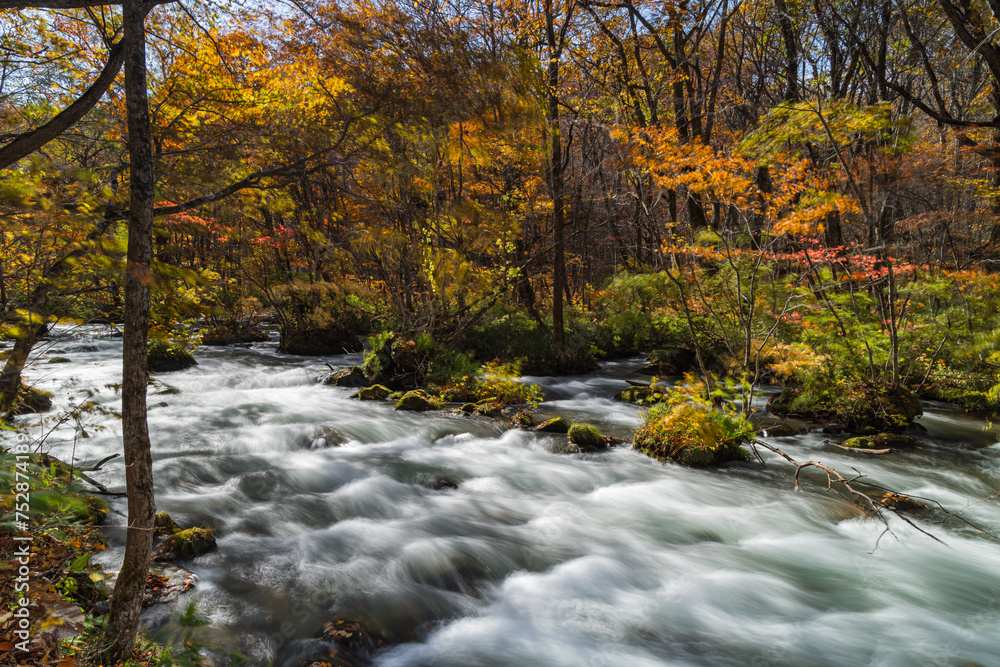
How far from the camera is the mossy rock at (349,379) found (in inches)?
429

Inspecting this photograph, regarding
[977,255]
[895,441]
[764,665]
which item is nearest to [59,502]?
[764,665]

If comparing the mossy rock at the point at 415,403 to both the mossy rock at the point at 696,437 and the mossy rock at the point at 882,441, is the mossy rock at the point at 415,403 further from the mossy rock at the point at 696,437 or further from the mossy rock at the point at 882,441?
the mossy rock at the point at 882,441

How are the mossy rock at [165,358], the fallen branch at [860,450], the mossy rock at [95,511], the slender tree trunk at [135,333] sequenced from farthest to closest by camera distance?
the mossy rock at [165,358]
the fallen branch at [860,450]
the mossy rock at [95,511]
the slender tree trunk at [135,333]

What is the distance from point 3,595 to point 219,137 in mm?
3366

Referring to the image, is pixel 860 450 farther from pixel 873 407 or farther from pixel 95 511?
pixel 95 511

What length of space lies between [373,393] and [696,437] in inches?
242

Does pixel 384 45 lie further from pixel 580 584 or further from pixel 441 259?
pixel 580 584

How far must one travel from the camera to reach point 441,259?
10.5 metres

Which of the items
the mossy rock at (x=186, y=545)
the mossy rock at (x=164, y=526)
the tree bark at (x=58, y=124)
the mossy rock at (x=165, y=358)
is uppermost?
the tree bark at (x=58, y=124)

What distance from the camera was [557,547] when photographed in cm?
509

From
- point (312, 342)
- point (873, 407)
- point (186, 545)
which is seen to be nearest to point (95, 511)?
point (186, 545)

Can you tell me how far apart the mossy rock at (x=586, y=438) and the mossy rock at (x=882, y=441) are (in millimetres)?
3579

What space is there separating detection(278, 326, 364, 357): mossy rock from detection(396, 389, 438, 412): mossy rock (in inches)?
210

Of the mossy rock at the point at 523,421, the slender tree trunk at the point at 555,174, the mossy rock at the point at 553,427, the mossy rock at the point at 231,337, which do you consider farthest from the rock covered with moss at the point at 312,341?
the mossy rock at the point at 553,427
